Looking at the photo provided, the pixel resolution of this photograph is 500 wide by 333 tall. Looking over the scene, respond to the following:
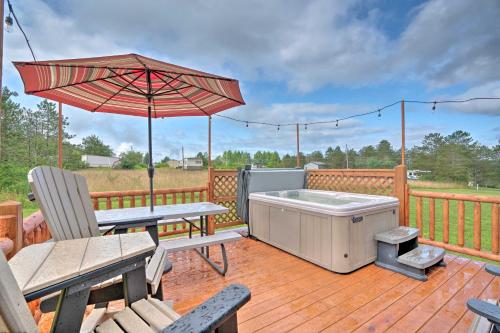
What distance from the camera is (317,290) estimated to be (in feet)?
8.01

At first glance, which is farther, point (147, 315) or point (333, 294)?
point (333, 294)

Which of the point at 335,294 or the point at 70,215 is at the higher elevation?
the point at 70,215

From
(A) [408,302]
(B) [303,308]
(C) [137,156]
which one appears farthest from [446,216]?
(C) [137,156]

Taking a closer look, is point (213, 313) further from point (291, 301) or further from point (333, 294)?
point (333, 294)

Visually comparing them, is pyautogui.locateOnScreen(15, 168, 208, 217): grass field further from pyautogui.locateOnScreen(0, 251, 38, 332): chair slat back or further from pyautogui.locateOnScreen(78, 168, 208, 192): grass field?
pyautogui.locateOnScreen(0, 251, 38, 332): chair slat back

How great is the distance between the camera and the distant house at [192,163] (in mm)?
5998

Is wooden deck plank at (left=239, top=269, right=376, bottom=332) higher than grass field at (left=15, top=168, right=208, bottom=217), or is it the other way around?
grass field at (left=15, top=168, right=208, bottom=217)

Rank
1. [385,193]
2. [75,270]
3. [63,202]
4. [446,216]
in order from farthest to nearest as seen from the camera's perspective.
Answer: [385,193] < [446,216] < [63,202] < [75,270]

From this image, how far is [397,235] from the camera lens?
301 centimetres

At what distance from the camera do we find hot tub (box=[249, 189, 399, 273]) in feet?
9.25

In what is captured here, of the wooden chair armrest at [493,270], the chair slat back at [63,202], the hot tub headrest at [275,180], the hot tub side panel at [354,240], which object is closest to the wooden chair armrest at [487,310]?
the wooden chair armrest at [493,270]

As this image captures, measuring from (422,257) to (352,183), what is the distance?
5.69 feet

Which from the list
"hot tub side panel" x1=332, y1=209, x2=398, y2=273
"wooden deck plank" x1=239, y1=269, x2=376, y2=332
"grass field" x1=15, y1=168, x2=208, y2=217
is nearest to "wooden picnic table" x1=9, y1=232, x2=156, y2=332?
"wooden deck plank" x1=239, y1=269, x2=376, y2=332

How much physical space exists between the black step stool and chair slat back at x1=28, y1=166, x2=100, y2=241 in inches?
122
